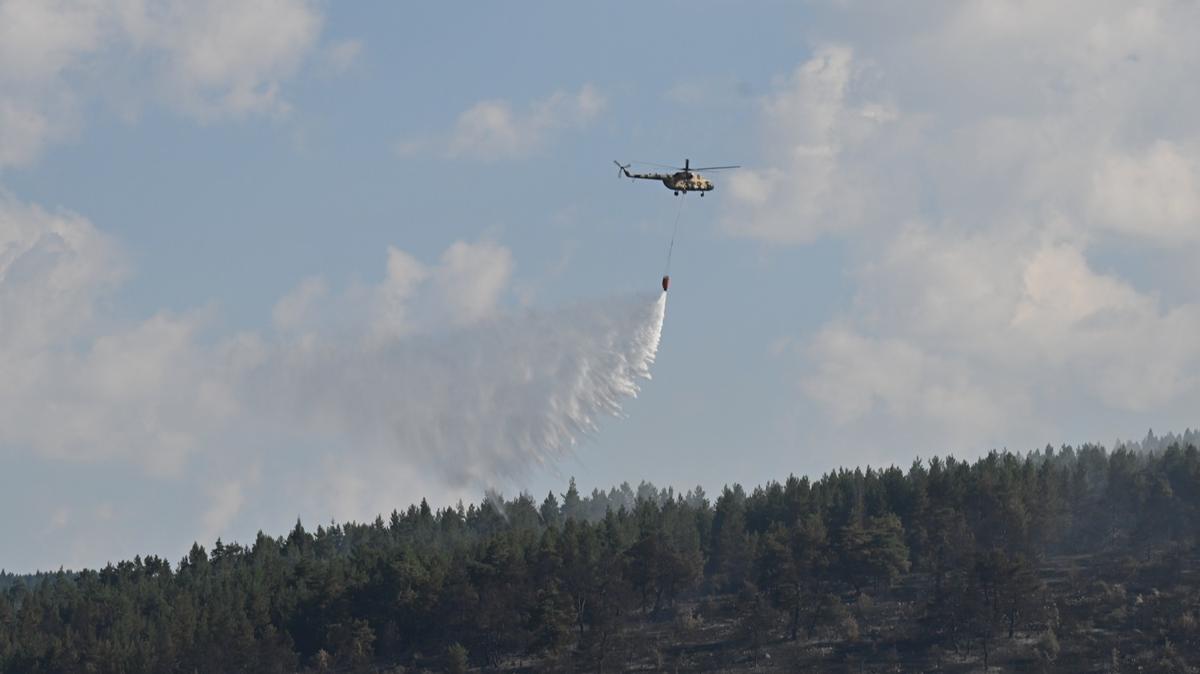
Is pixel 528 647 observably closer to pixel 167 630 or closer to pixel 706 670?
pixel 706 670

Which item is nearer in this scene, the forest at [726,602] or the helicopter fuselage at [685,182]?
the helicopter fuselage at [685,182]

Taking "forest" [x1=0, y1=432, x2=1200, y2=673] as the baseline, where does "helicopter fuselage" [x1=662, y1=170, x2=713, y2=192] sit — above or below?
above

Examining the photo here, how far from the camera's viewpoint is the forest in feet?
450

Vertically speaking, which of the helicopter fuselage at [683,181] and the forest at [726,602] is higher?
→ the helicopter fuselage at [683,181]

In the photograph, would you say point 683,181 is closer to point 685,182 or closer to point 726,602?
point 685,182

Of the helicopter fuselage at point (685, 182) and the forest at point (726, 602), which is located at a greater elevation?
the helicopter fuselage at point (685, 182)

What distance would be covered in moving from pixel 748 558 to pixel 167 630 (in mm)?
56328

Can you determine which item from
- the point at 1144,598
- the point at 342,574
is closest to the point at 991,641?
the point at 1144,598

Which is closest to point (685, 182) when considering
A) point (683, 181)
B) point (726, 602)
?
point (683, 181)

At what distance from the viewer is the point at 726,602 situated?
525ft

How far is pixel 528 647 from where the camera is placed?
135000 millimetres

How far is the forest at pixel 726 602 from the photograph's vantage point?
137 meters

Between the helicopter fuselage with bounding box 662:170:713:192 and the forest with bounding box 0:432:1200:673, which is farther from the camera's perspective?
the forest with bounding box 0:432:1200:673

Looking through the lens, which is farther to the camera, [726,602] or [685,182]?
[726,602]
